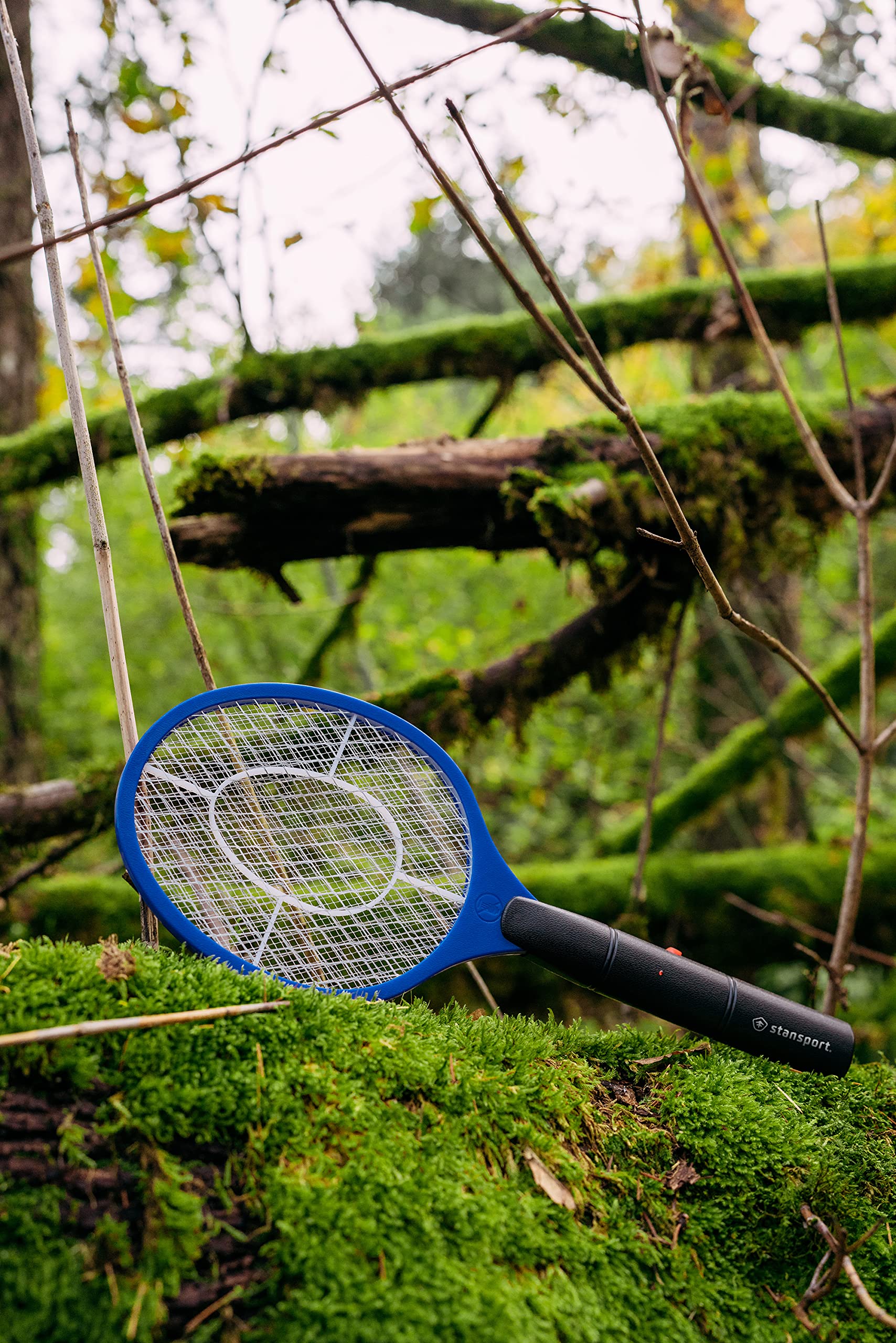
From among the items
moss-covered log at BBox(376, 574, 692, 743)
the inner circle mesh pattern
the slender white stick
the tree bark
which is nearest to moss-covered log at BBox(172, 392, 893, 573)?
moss-covered log at BBox(376, 574, 692, 743)

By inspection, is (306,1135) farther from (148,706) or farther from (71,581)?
(71,581)

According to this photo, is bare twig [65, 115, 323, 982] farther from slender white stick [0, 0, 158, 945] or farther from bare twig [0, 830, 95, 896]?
bare twig [0, 830, 95, 896]

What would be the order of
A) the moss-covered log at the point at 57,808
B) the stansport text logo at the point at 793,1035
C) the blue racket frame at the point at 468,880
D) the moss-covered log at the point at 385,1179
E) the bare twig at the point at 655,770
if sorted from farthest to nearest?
the moss-covered log at the point at 57,808 < the bare twig at the point at 655,770 < the stansport text logo at the point at 793,1035 < the blue racket frame at the point at 468,880 < the moss-covered log at the point at 385,1179

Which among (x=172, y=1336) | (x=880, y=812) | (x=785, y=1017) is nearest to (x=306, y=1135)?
(x=172, y=1336)

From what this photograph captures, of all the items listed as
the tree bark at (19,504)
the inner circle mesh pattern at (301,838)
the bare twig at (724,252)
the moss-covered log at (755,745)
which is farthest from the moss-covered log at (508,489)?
the tree bark at (19,504)

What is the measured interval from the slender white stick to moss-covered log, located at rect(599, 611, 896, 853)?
3489mm

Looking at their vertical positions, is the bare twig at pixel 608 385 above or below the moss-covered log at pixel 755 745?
above

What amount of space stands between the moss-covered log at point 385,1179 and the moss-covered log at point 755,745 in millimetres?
3266

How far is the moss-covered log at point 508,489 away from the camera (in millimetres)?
2465

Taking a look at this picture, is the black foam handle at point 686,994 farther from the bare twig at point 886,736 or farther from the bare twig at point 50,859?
the bare twig at point 50,859

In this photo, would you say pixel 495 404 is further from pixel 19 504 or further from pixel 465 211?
pixel 465 211

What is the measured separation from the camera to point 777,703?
500 cm

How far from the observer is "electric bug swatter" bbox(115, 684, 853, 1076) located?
1.49m

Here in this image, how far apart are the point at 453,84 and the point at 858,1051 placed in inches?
221
